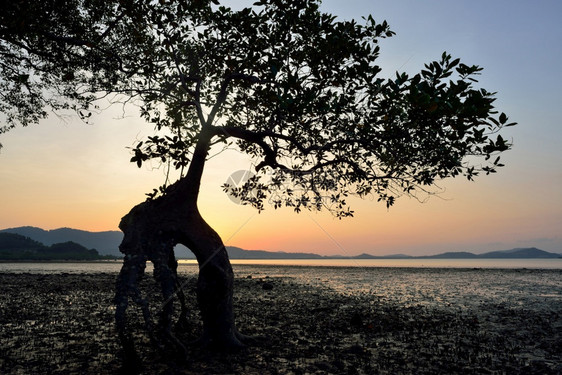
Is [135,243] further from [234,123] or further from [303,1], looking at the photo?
[303,1]

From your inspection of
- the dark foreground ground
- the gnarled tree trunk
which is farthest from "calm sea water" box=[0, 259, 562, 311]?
the gnarled tree trunk

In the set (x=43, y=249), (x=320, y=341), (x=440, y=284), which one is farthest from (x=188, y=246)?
(x=43, y=249)

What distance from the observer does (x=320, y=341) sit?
11.9 m

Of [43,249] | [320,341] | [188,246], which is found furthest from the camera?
[43,249]

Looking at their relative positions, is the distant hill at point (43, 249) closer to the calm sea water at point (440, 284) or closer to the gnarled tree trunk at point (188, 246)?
the calm sea water at point (440, 284)

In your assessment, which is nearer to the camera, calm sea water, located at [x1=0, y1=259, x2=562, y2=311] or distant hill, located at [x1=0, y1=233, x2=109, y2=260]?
calm sea water, located at [x1=0, y1=259, x2=562, y2=311]

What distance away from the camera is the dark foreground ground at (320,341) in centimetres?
916

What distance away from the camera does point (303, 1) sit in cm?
1134

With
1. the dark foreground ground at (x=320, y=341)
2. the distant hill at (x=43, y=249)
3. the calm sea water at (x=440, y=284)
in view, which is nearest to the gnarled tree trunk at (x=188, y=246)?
the dark foreground ground at (x=320, y=341)

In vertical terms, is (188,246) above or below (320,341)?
above

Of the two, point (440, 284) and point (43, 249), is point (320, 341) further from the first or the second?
point (43, 249)

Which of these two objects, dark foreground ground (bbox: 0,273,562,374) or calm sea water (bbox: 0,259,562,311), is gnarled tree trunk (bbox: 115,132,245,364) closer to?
dark foreground ground (bbox: 0,273,562,374)

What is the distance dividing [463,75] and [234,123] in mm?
9121

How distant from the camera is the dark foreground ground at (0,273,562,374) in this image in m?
9.16
